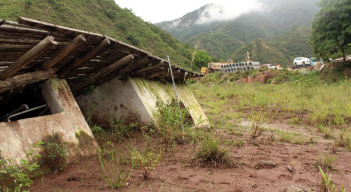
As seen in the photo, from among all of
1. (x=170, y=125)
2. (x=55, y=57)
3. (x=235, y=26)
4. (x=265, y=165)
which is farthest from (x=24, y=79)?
(x=235, y=26)

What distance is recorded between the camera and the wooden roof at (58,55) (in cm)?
267

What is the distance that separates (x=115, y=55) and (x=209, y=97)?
390 inches

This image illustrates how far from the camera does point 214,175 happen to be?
2.77 m

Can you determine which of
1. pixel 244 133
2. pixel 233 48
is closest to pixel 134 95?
pixel 244 133

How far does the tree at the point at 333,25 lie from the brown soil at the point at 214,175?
14153 millimetres

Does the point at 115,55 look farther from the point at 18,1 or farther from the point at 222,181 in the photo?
the point at 18,1

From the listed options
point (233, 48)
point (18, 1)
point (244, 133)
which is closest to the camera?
point (244, 133)

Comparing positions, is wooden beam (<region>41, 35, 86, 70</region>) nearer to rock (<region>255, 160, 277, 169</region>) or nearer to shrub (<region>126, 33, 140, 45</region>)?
rock (<region>255, 160, 277, 169</region>)

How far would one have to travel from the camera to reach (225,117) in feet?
26.3

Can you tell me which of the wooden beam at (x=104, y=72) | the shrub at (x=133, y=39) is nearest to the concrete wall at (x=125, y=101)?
the wooden beam at (x=104, y=72)

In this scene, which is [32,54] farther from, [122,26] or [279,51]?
[279,51]

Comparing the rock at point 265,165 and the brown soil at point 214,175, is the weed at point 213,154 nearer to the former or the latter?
the brown soil at point 214,175

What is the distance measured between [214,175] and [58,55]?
9.04ft

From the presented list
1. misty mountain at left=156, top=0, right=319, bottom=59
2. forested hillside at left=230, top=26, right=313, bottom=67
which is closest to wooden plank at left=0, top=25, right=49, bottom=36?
forested hillside at left=230, top=26, right=313, bottom=67
